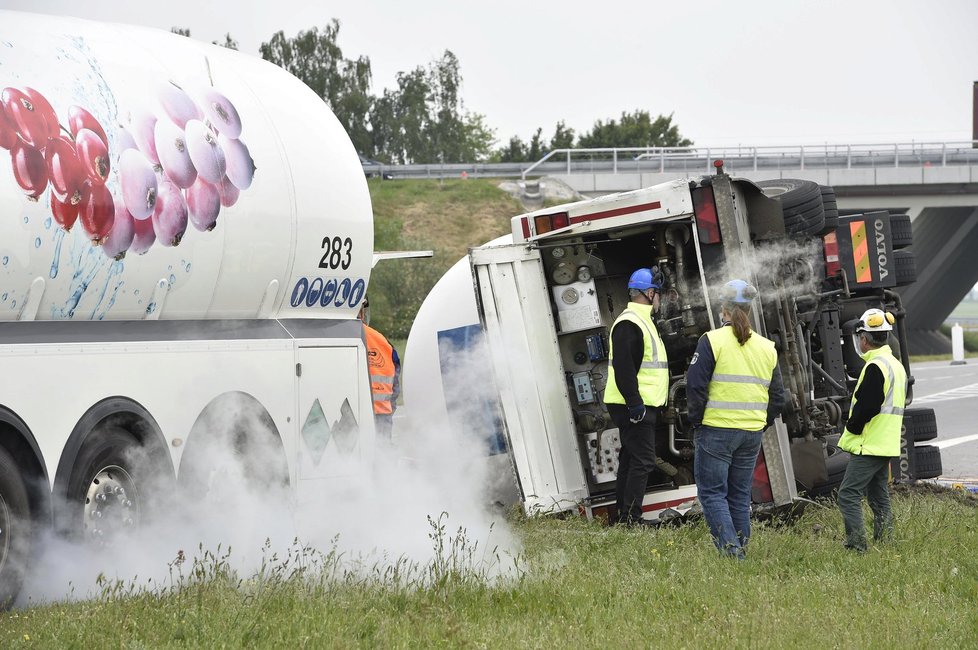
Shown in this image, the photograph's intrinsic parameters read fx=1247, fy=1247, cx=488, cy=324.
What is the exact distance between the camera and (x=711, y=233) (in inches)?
329

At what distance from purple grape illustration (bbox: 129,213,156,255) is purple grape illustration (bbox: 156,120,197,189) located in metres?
0.36

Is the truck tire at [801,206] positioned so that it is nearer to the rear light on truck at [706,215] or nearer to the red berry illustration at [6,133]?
the rear light on truck at [706,215]

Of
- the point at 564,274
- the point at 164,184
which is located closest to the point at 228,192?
the point at 164,184

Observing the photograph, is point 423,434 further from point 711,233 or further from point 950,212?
point 950,212

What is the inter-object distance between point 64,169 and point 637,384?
406 cm

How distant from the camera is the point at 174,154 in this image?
6977 mm

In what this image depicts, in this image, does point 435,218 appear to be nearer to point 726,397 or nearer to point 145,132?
point 726,397

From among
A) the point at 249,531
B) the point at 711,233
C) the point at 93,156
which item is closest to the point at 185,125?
the point at 93,156

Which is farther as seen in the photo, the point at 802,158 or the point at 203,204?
the point at 802,158

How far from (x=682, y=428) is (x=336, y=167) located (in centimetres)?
312

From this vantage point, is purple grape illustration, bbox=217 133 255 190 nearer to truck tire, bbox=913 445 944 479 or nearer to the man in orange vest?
the man in orange vest

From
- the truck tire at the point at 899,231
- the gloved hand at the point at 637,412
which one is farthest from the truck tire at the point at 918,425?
the gloved hand at the point at 637,412

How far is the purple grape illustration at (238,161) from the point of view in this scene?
7477 millimetres

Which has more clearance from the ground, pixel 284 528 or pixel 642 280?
pixel 642 280
